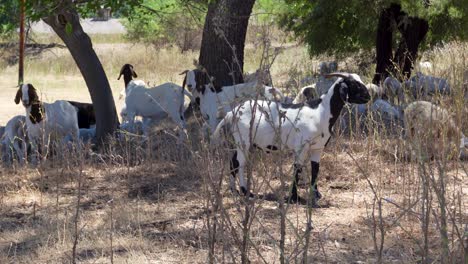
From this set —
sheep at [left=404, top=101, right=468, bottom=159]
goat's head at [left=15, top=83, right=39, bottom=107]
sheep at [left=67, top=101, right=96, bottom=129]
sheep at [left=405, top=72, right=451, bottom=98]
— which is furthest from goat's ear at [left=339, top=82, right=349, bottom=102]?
sheep at [left=67, top=101, right=96, bottom=129]

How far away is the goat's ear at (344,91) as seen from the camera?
23.2 ft

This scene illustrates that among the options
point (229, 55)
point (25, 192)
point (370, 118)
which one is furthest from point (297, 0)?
point (25, 192)

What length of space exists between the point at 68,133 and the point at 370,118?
3759 mm

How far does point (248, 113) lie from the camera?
7035 mm

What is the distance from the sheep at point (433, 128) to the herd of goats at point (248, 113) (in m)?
0.01

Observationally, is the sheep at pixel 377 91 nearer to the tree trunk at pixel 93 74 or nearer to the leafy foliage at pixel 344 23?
the leafy foliage at pixel 344 23

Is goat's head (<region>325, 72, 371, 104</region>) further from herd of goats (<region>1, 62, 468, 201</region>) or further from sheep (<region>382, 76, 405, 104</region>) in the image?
sheep (<region>382, 76, 405, 104</region>)

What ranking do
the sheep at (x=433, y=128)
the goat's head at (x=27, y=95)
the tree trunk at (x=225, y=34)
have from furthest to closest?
the tree trunk at (x=225, y=34)
the goat's head at (x=27, y=95)
the sheep at (x=433, y=128)

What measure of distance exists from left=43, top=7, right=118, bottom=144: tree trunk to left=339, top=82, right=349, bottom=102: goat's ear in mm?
4242

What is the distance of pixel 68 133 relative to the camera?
10320 mm

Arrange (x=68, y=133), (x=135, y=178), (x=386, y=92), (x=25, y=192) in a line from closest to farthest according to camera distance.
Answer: (x=25, y=192) < (x=135, y=178) < (x=68, y=133) < (x=386, y=92)

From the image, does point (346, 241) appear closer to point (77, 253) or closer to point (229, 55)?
point (77, 253)

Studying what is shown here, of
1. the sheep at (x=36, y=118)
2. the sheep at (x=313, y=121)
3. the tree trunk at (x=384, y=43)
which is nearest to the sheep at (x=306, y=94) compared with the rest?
the sheep at (x=313, y=121)

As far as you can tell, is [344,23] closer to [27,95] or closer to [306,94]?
[306,94]
